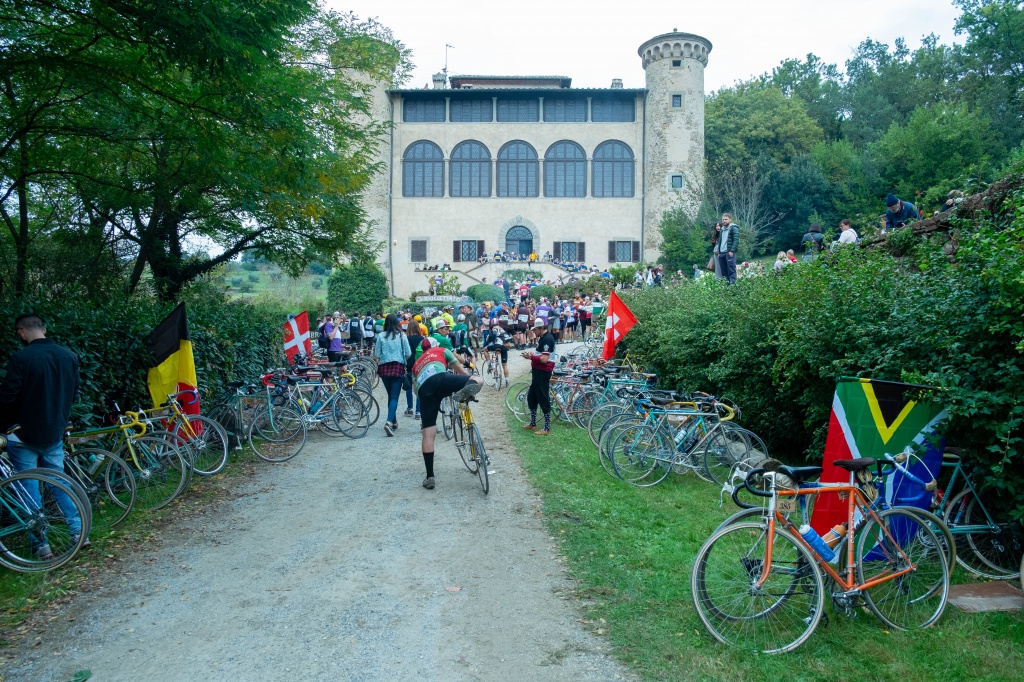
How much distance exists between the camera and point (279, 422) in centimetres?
1099

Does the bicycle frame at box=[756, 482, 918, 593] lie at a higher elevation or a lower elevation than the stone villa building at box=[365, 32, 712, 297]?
lower

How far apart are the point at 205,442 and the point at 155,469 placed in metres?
1.40

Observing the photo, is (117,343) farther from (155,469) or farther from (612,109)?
(612,109)

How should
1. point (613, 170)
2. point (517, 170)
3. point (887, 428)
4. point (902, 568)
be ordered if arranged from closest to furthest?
point (902, 568), point (887, 428), point (613, 170), point (517, 170)

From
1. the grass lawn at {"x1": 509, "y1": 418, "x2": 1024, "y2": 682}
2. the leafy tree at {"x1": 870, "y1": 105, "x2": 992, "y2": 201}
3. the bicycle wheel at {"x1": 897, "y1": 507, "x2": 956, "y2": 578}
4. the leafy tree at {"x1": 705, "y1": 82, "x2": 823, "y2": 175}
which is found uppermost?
the leafy tree at {"x1": 705, "y1": 82, "x2": 823, "y2": 175}

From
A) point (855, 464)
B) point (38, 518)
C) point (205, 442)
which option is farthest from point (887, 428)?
point (205, 442)

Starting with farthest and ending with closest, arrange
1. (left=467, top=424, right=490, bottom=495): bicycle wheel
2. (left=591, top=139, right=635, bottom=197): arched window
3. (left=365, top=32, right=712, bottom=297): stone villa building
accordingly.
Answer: (left=591, top=139, right=635, bottom=197): arched window < (left=365, top=32, right=712, bottom=297): stone villa building < (left=467, top=424, right=490, bottom=495): bicycle wheel

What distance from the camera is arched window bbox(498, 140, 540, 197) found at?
51.2 meters

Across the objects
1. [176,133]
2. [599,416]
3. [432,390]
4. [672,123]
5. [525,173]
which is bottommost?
[599,416]

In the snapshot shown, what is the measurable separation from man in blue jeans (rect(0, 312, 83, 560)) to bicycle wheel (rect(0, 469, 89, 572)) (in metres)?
0.04

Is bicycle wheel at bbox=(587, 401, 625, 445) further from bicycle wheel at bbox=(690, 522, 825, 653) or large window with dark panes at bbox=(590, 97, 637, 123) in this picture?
large window with dark panes at bbox=(590, 97, 637, 123)

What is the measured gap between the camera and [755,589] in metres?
4.59

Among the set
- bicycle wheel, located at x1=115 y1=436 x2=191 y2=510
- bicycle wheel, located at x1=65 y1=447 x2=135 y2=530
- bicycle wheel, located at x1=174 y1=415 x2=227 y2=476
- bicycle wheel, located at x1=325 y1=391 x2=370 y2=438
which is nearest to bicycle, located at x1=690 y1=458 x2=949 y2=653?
bicycle wheel, located at x1=65 y1=447 x2=135 y2=530

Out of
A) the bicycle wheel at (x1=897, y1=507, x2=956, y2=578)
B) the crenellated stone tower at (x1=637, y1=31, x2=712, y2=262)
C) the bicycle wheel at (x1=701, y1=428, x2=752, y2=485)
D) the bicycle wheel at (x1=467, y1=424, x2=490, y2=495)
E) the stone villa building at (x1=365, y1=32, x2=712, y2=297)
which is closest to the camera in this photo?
the bicycle wheel at (x1=897, y1=507, x2=956, y2=578)
